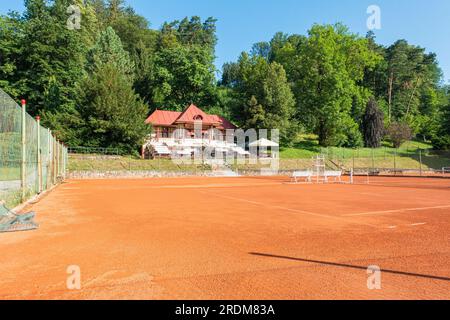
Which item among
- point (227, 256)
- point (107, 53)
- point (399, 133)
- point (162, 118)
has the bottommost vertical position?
point (227, 256)

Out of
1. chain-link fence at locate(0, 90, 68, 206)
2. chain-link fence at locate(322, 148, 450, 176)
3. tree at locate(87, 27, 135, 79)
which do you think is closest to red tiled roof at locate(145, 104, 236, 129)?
tree at locate(87, 27, 135, 79)

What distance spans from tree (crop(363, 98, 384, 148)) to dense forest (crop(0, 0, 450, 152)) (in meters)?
0.18

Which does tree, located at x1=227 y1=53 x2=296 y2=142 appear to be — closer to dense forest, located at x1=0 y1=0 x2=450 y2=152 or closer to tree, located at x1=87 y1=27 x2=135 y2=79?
dense forest, located at x1=0 y1=0 x2=450 y2=152

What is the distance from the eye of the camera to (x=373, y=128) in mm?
59312

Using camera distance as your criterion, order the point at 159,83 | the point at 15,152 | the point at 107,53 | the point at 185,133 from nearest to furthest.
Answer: the point at 15,152, the point at 185,133, the point at 107,53, the point at 159,83

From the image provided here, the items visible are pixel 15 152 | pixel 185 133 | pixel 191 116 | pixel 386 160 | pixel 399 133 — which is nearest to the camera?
pixel 15 152

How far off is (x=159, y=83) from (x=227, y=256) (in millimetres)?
53243

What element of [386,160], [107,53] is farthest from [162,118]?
[386,160]

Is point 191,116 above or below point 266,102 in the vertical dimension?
below

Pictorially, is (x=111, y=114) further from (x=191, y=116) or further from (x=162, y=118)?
(x=191, y=116)

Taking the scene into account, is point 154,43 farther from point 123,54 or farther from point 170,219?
point 170,219

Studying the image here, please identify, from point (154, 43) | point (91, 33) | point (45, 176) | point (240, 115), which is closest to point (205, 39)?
point (154, 43)

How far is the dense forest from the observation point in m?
38.6
